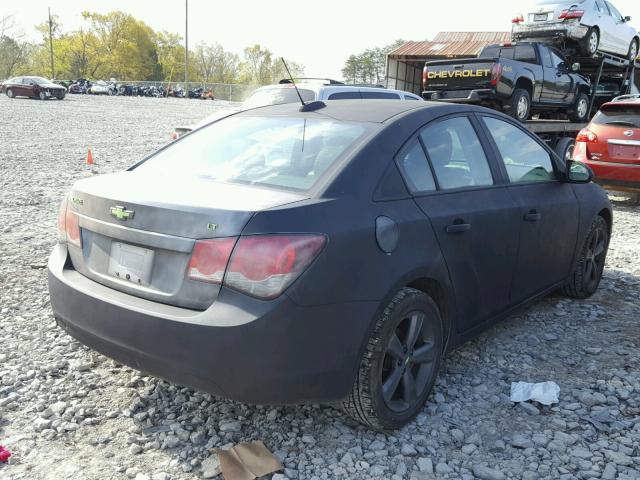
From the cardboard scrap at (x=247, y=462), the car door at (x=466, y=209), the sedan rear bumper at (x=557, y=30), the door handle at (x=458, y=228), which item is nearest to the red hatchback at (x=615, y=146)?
the sedan rear bumper at (x=557, y=30)

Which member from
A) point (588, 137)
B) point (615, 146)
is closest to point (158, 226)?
point (615, 146)

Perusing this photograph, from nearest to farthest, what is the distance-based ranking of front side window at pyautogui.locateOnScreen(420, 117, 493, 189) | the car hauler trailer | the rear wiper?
front side window at pyautogui.locateOnScreen(420, 117, 493, 189) → the rear wiper → the car hauler trailer

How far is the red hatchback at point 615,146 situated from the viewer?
28.8ft

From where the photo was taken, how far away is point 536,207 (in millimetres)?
3980

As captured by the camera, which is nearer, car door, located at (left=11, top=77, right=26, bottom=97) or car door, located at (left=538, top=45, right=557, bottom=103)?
car door, located at (left=538, top=45, right=557, bottom=103)

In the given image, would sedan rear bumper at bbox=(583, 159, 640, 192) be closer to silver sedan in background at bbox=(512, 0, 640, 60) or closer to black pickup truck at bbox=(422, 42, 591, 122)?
black pickup truck at bbox=(422, 42, 591, 122)

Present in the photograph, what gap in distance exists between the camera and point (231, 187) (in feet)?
9.45

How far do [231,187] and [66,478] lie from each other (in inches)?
56.4

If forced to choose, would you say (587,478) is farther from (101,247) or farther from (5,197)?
(5,197)

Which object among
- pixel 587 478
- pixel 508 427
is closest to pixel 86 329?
pixel 508 427

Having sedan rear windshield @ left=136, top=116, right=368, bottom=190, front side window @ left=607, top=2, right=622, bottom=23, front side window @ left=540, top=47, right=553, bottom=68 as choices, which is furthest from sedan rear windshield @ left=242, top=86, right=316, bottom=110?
front side window @ left=607, top=2, right=622, bottom=23

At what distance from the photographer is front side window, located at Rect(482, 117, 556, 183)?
3939 millimetres

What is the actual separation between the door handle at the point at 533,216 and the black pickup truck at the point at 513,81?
316 inches

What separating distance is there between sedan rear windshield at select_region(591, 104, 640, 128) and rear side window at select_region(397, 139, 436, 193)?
6.98 meters
